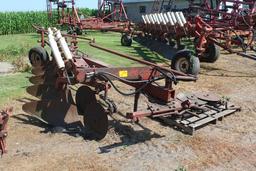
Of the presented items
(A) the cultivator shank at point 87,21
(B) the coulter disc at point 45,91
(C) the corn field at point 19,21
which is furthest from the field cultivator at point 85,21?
(B) the coulter disc at point 45,91

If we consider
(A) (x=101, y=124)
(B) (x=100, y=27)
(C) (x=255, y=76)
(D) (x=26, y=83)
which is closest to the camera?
(A) (x=101, y=124)

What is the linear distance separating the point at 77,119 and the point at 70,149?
107 centimetres

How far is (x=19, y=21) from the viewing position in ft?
93.2

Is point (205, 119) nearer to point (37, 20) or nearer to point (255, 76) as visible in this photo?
point (255, 76)

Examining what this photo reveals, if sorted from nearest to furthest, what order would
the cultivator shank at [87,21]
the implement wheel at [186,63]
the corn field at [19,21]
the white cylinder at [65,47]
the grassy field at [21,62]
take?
the white cylinder at [65,47] < the grassy field at [21,62] < the implement wheel at [186,63] < the cultivator shank at [87,21] < the corn field at [19,21]

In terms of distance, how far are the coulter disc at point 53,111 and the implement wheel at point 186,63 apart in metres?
4.05

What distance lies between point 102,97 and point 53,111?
964mm

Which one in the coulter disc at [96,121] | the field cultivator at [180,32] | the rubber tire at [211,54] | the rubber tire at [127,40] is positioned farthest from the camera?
the rubber tire at [127,40]

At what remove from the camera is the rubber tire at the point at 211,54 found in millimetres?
11266

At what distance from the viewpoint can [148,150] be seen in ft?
16.1

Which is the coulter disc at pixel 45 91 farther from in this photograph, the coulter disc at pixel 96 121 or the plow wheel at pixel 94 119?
the coulter disc at pixel 96 121

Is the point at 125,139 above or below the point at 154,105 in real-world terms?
below

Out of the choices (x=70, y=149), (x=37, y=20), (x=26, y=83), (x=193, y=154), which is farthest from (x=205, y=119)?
(x=37, y=20)

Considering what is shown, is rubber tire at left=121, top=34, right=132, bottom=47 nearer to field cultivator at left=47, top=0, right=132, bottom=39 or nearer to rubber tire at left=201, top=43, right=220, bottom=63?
field cultivator at left=47, top=0, right=132, bottom=39
